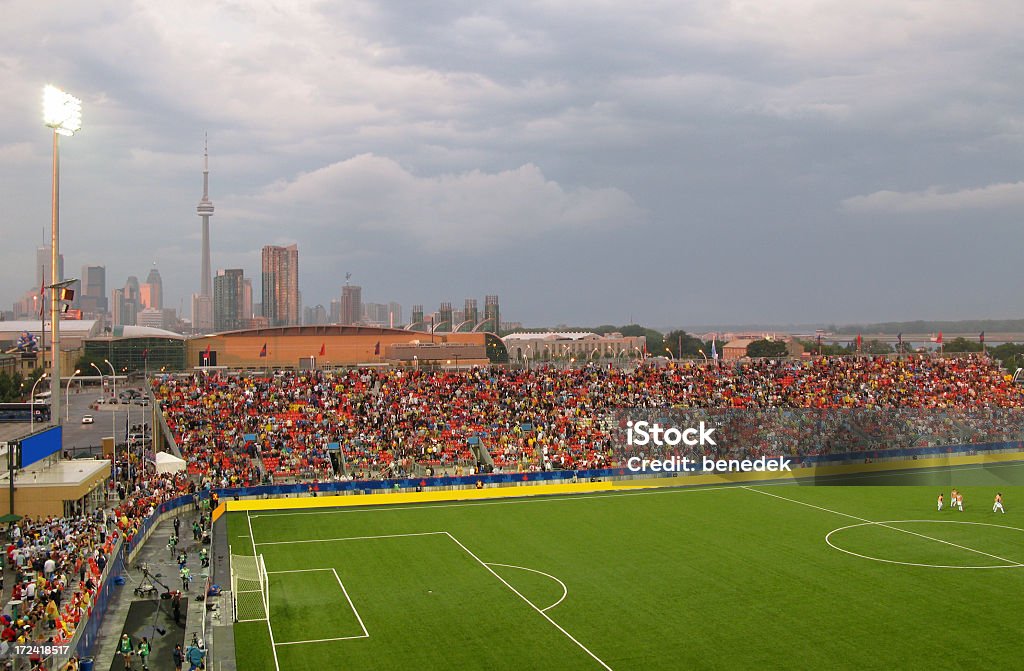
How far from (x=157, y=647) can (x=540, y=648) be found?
9.77 m

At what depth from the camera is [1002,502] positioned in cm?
4278

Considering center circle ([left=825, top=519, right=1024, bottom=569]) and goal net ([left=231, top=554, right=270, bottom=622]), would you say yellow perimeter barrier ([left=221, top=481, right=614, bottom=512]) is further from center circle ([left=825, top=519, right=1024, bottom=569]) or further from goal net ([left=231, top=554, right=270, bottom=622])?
center circle ([left=825, top=519, right=1024, bottom=569])

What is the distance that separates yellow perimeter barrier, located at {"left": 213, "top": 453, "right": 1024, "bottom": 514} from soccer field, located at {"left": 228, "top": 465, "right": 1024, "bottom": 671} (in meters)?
1.59

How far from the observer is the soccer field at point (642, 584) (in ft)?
75.5

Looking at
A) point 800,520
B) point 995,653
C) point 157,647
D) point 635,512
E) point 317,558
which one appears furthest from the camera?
point 635,512

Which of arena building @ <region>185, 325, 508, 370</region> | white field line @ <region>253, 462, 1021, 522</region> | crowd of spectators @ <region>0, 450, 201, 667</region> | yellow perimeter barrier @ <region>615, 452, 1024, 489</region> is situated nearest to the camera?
crowd of spectators @ <region>0, 450, 201, 667</region>

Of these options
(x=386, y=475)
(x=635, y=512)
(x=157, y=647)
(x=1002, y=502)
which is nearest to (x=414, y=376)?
(x=386, y=475)

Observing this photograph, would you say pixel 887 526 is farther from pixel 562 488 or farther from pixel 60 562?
pixel 60 562

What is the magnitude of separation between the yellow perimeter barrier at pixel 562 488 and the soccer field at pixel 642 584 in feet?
5.20

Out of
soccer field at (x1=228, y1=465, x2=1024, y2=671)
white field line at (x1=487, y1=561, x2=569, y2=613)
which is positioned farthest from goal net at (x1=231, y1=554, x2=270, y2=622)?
white field line at (x1=487, y1=561, x2=569, y2=613)

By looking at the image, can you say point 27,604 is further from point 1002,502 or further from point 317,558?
point 1002,502

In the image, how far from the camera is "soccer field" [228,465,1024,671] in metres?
23.0

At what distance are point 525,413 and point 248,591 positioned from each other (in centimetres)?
3166

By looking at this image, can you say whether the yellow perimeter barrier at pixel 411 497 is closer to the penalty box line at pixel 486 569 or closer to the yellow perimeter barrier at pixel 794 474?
the yellow perimeter barrier at pixel 794 474
